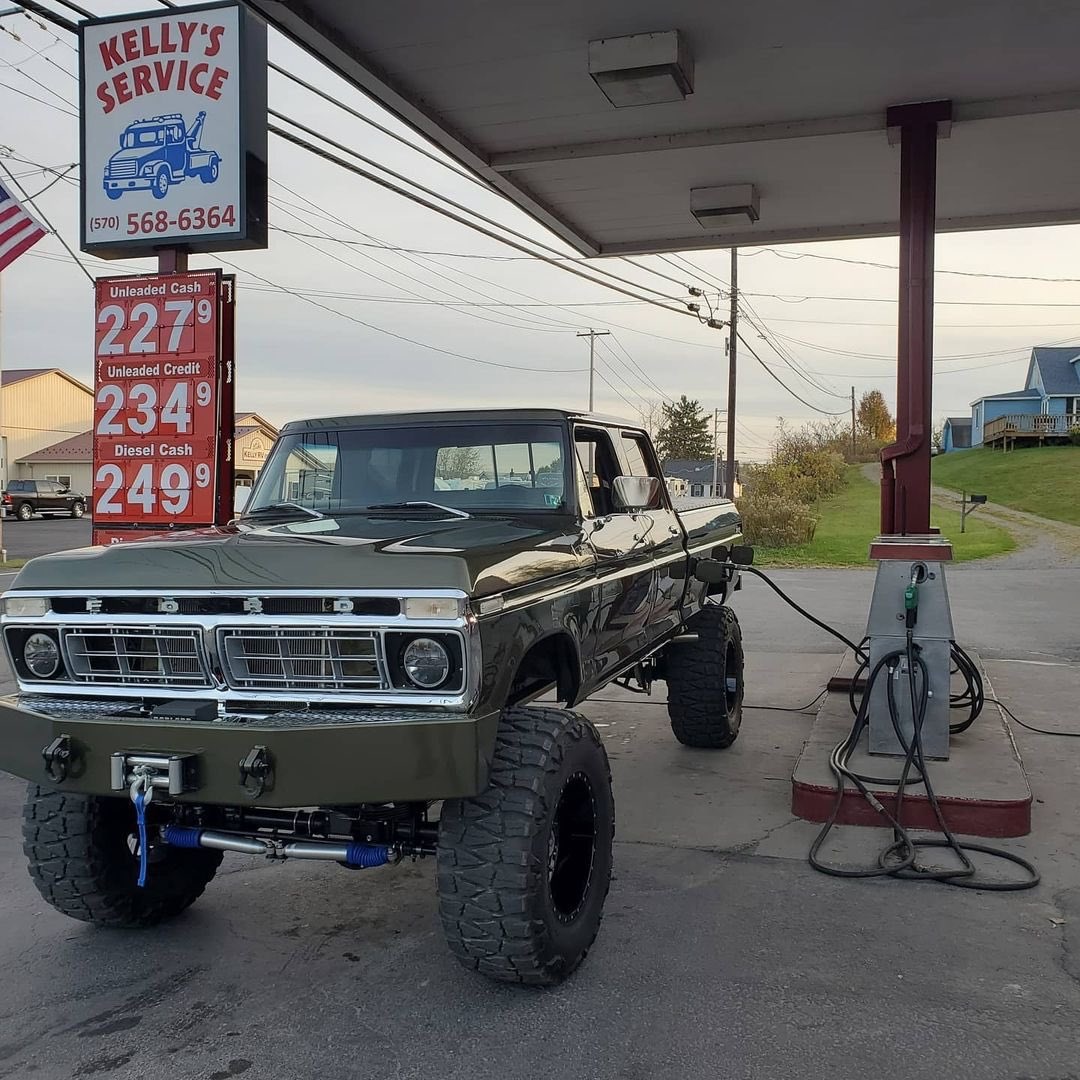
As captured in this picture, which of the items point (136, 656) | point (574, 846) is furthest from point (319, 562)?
point (574, 846)

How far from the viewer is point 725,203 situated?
962 centimetres

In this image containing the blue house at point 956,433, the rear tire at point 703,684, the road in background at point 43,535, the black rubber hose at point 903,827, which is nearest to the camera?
the black rubber hose at point 903,827

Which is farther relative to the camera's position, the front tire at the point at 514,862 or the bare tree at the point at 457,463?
the bare tree at the point at 457,463

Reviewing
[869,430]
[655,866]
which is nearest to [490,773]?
[655,866]

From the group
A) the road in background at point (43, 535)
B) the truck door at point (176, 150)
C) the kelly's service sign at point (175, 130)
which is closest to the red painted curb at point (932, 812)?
the kelly's service sign at point (175, 130)

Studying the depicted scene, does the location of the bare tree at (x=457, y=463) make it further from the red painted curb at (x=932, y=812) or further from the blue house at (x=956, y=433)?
the blue house at (x=956, y=433)

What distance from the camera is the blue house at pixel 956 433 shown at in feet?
263

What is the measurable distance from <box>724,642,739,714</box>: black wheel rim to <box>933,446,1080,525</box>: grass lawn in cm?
3051

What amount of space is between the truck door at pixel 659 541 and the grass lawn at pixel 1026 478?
31.8 meters

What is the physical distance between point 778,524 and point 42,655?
24.9 m

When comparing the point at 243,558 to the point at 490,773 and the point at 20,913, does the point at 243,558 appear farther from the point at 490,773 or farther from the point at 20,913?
the point at 20,913

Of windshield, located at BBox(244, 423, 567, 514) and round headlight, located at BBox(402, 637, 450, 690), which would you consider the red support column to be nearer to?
windshield, located at BBox(244, 423, 567, 514)

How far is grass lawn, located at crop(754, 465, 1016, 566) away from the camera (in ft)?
81.0

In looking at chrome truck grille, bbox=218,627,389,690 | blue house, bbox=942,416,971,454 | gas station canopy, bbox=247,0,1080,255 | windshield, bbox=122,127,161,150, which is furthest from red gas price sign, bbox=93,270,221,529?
blue house, bbox=942,416,971,454
